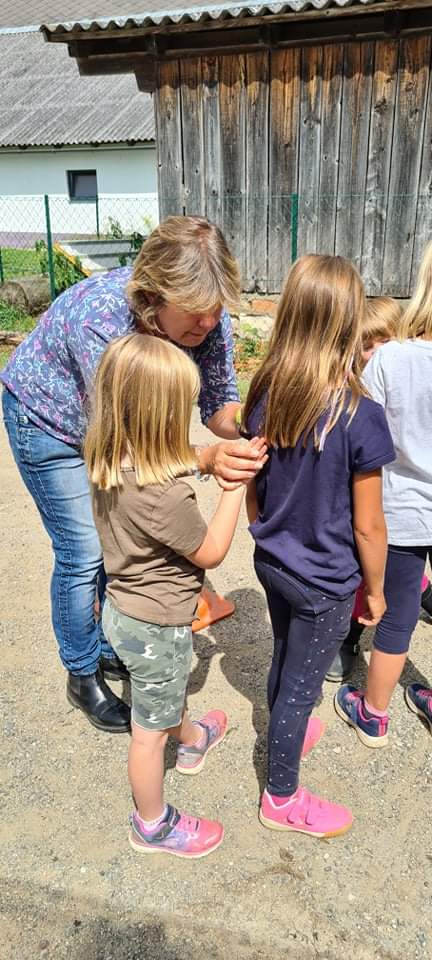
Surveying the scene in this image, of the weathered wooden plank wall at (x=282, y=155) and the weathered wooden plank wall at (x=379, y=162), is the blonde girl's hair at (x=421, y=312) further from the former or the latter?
the weathered wooden plank wall at (x=282, y=155)

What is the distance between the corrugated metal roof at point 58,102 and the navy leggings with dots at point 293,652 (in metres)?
19.2

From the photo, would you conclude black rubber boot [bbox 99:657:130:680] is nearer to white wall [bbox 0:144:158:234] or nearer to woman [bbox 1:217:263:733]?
woman [bbox 1:217:263:733]

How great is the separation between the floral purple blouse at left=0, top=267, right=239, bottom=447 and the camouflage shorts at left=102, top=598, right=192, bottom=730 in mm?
588

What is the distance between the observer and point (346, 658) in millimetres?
2646

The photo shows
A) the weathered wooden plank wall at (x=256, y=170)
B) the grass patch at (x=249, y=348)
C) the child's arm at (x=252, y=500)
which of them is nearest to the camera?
the child's arm at (x=252, y=500)

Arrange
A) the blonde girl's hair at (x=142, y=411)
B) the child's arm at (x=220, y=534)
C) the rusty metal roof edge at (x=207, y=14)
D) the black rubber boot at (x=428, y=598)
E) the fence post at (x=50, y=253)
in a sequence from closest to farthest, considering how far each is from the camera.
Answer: the blonde girl's hair at (x=142, y=411) < the child's arm at (x=220, y=534) < the black rubber boot at (x=428, y=598) < the rusty metal roof edge at (x=207, y=14) < the fence post at (x=50, y=253)

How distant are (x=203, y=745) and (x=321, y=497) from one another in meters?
1.07

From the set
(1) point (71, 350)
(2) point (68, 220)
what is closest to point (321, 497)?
(1) point (71, 350)

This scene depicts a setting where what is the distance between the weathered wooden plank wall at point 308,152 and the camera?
5.88 m

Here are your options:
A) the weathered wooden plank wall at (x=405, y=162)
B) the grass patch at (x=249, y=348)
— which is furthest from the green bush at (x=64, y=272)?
the weathered wooden plank wall at (x=405, y=162)

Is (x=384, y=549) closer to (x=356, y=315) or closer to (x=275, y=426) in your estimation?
(x=275, y=426)

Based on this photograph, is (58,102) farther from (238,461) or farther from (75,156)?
(238,461)

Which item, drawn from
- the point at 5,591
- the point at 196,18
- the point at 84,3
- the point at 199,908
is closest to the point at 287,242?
the point at 196,18

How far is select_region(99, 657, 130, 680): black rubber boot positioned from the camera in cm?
266
